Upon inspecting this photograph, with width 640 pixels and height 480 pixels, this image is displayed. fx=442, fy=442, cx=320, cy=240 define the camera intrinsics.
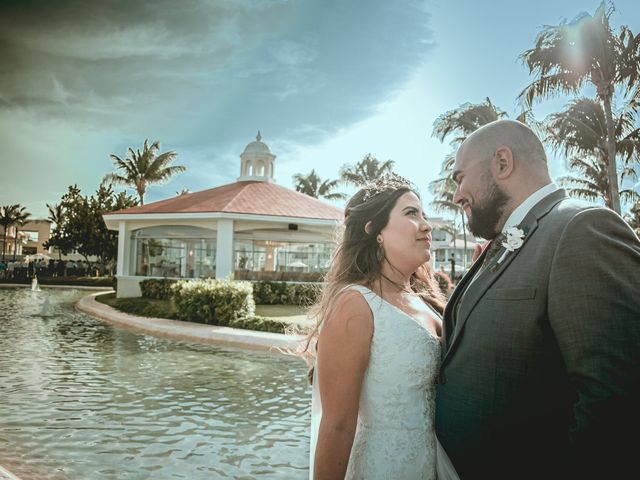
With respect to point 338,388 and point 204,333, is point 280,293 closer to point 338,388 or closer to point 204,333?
point 204,333

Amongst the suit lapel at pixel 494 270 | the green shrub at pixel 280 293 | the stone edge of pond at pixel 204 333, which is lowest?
the stone edge of pond at pixel 204 333

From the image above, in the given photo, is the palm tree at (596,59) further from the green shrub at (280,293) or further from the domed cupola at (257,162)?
the domed cupola at (257,162)

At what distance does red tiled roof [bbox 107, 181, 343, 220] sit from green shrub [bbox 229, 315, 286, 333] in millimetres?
9959

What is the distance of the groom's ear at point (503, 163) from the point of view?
2223mm

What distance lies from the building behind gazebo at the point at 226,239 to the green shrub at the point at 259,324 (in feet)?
31.0

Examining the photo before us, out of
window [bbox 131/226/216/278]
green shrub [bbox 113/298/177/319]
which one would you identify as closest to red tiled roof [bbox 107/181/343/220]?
window [bbox 131/226/216/278]

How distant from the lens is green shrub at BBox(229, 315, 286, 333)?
45.7ft

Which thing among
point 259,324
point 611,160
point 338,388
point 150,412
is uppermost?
point 611,160

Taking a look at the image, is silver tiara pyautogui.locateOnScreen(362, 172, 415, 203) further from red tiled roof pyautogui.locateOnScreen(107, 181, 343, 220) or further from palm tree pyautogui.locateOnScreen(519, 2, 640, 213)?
red tiled roof pyautogui.locateOnScreen(107, 181, 343, 220)

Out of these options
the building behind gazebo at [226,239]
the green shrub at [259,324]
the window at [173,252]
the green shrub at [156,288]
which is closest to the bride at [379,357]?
the green shrub at [259,324]

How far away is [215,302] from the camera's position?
15203 millimetres

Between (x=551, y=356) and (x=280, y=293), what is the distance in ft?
69.1

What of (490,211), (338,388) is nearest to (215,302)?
(338,388)

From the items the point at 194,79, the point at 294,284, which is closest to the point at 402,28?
the point at 194,79
